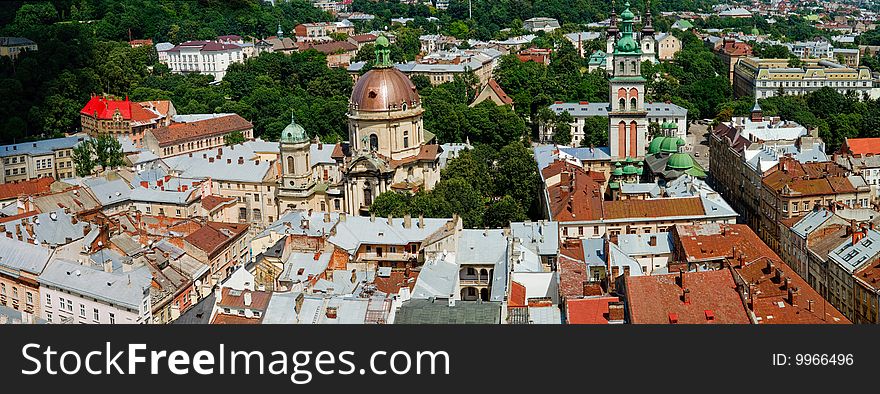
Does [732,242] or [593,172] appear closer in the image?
[732,242]

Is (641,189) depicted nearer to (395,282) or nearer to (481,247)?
(481,247)

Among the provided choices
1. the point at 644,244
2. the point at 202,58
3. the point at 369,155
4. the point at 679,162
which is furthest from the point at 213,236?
the point at 202,58

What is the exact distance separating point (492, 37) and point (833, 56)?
45.7 metres

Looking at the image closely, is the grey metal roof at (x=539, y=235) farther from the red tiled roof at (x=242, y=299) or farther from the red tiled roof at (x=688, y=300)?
the red tiled roof at (x=242, y=299)

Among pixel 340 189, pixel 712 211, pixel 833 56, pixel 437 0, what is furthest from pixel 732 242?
pixel 437 0

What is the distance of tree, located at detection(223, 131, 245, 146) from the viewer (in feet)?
242

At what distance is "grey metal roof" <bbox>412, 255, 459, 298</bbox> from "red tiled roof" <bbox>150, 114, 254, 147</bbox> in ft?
114

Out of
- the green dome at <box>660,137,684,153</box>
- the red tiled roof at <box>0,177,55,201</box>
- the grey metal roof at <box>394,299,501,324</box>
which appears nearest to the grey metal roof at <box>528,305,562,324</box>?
the grey metal roof at <box>394,299,501,324</box>

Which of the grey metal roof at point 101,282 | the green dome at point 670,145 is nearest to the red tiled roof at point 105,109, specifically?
the green dome at point 670,145

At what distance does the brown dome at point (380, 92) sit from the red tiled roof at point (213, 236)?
11.1 metres

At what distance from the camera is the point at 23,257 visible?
39125 mm

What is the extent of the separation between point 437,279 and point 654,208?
48.6ft

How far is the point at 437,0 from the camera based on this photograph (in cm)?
18250

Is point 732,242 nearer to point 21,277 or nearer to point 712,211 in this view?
point 712,211
